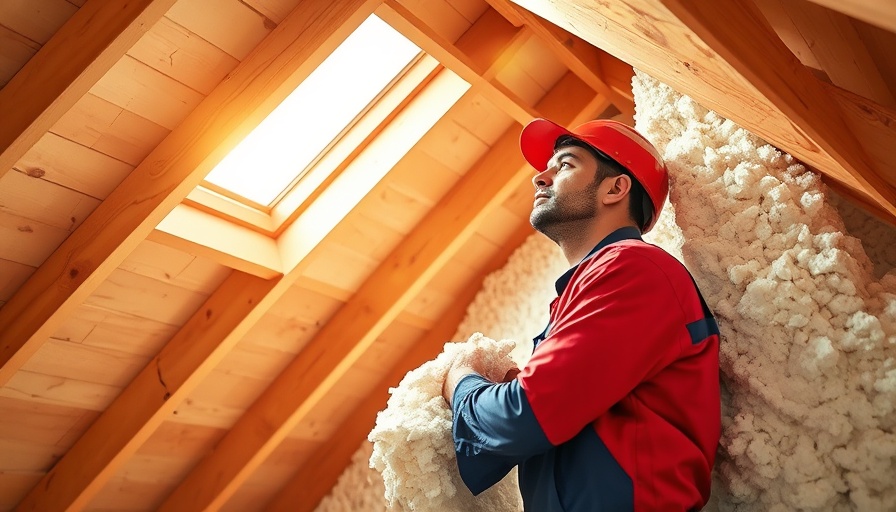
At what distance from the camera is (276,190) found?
2.40 m

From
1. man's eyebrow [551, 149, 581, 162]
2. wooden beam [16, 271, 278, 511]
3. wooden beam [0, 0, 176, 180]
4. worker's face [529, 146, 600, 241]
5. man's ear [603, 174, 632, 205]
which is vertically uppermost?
wooden beam [0, 0, 176, 180]

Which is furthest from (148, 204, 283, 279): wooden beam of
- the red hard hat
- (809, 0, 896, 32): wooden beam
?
(809, 0, 896, 32): wooden beam

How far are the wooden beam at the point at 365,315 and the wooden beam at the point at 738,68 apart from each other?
3.79ft

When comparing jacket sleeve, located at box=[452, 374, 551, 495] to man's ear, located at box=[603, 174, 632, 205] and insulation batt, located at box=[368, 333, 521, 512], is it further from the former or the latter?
man's ear, located at box=[603, 174, 632, 205]

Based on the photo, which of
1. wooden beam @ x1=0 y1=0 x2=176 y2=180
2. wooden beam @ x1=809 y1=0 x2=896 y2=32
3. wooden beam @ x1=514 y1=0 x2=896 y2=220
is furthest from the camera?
wooden beam @ x1=0 y1=0 x2=176 y2=180

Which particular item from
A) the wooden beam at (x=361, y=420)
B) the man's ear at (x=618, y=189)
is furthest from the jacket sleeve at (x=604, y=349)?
the wooden beam at (x=361, y=420)

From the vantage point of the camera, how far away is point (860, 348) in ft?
4.31

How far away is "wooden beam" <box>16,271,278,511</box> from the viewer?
2.26 meters

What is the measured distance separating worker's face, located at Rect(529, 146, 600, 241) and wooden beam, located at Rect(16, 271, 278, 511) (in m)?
0.92

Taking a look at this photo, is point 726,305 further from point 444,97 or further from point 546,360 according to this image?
point 444,97

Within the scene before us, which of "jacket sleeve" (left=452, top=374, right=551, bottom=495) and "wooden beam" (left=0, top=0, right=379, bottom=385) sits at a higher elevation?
"wooden beam" (left=0, top=0, right=379, bottom=385)

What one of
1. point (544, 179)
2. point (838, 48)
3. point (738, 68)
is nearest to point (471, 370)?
point (544, 179)

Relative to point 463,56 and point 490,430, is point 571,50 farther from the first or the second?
point 490,430

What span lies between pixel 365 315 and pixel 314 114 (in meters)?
0.70
